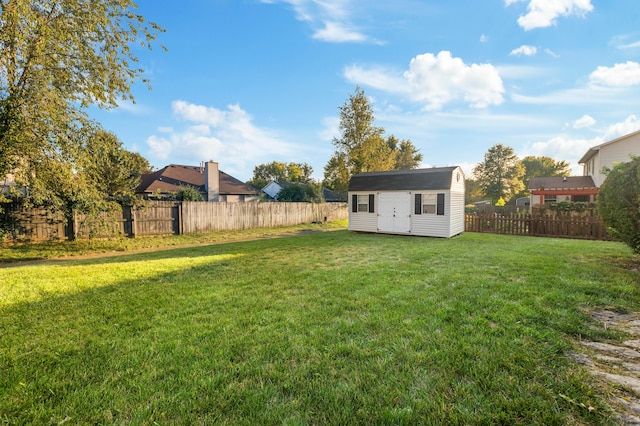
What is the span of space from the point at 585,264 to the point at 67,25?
50.7 ft

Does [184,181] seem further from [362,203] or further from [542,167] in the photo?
[542,167]

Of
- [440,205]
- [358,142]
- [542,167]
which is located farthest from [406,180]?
[542,167]

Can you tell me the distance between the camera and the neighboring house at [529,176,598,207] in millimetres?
22344

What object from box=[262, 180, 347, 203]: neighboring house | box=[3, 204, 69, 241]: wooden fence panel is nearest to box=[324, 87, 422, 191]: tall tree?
box=[262, 180, 347, 203]: neighboring house

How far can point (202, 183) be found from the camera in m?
29.8

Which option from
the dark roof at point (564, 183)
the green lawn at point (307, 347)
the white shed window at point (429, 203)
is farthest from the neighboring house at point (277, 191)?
the green lawn at point (307, 347)

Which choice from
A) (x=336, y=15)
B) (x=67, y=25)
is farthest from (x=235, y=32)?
(x=67, y=25)

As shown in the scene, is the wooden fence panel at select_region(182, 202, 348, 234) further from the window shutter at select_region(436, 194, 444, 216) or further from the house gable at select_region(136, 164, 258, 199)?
the window shutter at select_region(436, 194, 444, 216)

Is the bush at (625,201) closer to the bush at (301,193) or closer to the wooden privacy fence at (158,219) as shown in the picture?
the wooden privacy fence at (158,219)

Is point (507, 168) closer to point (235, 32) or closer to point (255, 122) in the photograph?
point (255, 122)

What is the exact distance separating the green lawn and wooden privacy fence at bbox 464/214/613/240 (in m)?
8.15

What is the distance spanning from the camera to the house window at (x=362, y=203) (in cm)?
1532

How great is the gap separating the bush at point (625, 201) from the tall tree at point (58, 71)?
1389 cm

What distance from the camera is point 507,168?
44688 millimetres
